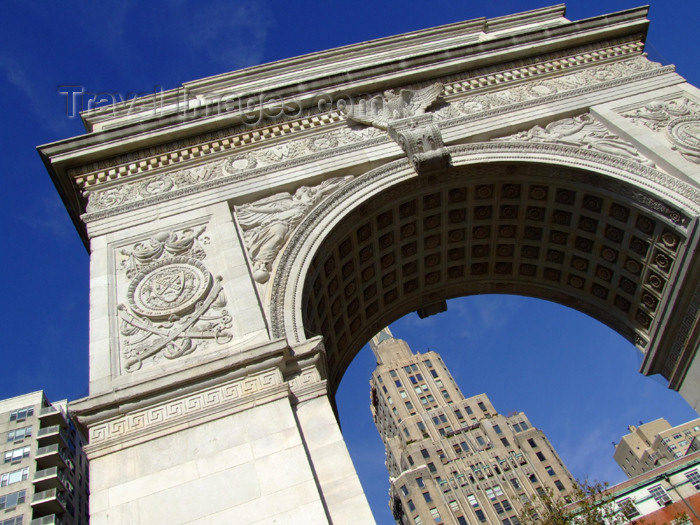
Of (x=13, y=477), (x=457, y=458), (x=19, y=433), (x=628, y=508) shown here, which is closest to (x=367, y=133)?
(x=628, y=508)

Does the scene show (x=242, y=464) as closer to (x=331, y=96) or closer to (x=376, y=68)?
(x=331, y=96)

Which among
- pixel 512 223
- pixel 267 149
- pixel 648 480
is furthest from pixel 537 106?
pixel 648 480

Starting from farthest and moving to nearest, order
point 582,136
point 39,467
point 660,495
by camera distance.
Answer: point 39,467 < point 660,495 < point 582,136

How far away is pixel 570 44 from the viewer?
55.9 ft

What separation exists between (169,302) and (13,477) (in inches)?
1473

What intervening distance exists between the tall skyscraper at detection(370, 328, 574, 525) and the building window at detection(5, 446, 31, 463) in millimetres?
42203

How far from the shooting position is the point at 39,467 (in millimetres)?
41812

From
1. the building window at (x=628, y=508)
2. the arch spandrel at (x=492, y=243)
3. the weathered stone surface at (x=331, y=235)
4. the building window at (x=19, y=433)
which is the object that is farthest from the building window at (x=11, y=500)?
the building window at (x=628, y=508)

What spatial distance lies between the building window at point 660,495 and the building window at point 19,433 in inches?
1712

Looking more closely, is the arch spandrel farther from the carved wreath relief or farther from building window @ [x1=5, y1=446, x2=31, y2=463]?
building window @ [x1=5, y1=446, x2=31, y2=463]

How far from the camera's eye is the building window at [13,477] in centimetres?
4066

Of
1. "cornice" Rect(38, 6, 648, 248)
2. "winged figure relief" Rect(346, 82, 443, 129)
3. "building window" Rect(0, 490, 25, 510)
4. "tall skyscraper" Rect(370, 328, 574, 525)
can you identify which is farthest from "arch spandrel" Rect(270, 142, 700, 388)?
"tall skyscraper" Rect(370, 328, 574, 525)

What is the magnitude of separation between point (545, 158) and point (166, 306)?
9.09 m

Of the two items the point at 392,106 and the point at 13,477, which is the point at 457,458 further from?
the point at 392,106
